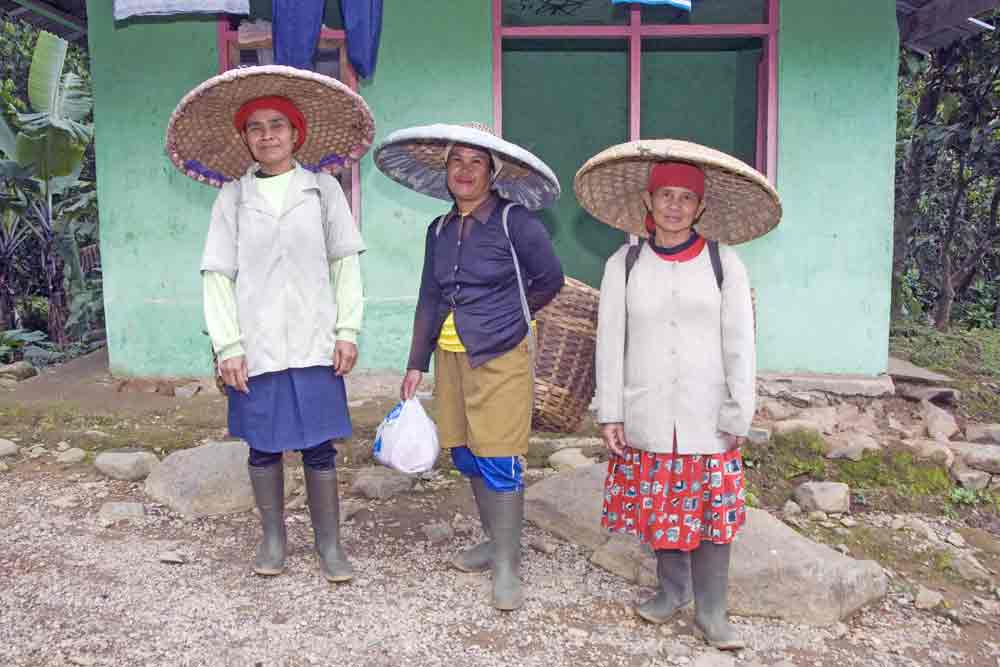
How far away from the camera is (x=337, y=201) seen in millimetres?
2900

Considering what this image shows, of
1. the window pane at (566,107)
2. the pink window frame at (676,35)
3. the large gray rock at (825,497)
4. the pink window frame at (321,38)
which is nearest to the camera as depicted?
the large gray rock at (825,497)

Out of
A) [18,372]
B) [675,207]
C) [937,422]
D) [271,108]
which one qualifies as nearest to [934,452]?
[937,422]

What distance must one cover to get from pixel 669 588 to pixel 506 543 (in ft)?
1.86

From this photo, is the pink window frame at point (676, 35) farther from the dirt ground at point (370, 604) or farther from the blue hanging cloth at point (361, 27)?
the dirt ground at point (370, 604)

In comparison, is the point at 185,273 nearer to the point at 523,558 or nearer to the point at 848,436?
the point at 523,558

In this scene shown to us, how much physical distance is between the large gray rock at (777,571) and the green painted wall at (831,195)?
2.57m

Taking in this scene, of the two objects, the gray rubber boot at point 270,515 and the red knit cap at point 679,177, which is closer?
the red knit cap at point 679,177

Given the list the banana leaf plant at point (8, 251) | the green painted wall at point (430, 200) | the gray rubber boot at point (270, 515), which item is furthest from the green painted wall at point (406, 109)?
the banana leaf plant at point (8, 251)

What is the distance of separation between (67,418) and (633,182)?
4.08 meters

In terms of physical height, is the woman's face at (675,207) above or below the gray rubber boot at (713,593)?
above

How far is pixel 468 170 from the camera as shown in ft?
8.80

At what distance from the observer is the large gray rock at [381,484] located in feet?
12.7

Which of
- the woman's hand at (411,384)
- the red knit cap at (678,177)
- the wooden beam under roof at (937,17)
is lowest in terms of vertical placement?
the woman's hand at (411,384)

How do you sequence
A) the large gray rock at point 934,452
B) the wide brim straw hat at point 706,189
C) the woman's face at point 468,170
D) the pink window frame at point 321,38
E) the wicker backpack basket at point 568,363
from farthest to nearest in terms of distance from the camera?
the pink window frame at point 321,38, the large gray rock at point 934,452, the wicker backpack basket at point 568,363, the woman's face at point 468,170, the wide brim straw hat at point 706,189
